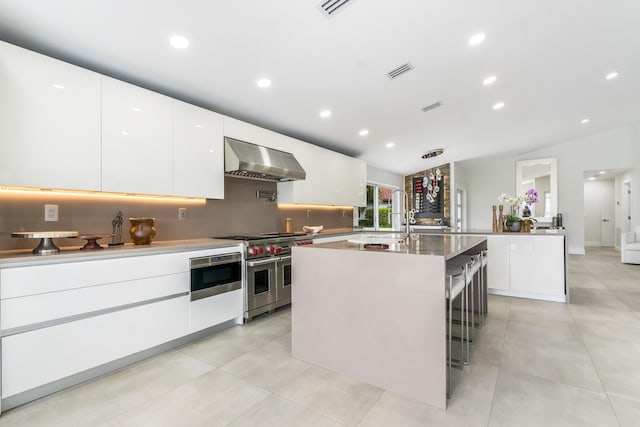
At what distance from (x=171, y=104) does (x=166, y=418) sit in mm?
2479

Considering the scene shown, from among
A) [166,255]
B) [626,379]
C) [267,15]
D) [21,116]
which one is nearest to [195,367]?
[166,255]

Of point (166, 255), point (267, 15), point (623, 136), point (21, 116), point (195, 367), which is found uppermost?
point (623, 136)

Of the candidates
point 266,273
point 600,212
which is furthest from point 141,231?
point 600,212

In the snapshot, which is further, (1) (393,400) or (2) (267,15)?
(2) (267,15)

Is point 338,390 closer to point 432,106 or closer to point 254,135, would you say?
point 254,135

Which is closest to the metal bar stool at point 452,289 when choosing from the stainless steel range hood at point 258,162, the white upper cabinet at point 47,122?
the stainless steel range hood at point 258,162

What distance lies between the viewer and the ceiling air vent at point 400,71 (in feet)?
10.5

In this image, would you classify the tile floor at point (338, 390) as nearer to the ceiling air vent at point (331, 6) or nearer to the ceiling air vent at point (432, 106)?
the ceiling air vent at point (331, 6)

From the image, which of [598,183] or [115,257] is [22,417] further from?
[598,183]

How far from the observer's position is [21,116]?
2.01 m

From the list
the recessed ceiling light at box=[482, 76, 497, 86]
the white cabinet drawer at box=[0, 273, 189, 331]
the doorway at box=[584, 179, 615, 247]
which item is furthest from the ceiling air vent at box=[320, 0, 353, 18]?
the doorway at box=[584, 179, 615, 247]

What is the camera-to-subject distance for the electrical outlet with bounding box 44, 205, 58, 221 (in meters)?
2.35

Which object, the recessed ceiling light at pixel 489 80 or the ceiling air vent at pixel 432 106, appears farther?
the ceiling air vent at pixel 432 106

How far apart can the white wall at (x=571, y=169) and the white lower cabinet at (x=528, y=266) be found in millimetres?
4759
